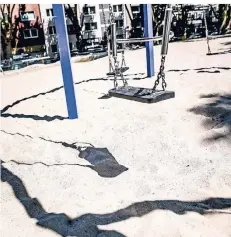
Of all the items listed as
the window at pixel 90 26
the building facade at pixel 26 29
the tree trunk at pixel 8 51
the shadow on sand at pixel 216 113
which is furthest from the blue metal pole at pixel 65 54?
the window at pixel 90 26

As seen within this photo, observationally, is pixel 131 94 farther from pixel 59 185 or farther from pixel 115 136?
pixel 59 185

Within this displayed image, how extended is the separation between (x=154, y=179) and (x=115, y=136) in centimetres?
132

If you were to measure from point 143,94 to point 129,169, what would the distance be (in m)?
0.99

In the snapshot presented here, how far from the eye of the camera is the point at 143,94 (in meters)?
3.64

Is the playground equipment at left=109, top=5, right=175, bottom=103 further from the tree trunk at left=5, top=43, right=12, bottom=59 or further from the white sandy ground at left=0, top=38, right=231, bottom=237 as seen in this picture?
the tree trunk at left=5, top=43, right=12, bottom=59

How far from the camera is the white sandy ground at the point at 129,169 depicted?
7.67 ft

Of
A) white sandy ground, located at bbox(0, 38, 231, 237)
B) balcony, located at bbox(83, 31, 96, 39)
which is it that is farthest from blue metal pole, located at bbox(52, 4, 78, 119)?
balcony, located at bbox(83, 31, 96, 39)

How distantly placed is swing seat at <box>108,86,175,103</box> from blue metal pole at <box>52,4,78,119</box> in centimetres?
97

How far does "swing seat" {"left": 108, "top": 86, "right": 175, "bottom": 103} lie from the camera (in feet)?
11.0

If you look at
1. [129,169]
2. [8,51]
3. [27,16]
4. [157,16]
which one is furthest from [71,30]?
[129,169]

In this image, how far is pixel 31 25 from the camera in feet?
85.6

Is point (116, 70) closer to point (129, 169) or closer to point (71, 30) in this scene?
point (129, 169)

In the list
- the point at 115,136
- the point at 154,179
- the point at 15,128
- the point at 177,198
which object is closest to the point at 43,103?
the point at 15,128

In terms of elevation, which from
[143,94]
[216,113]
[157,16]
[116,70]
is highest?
[157,16]
